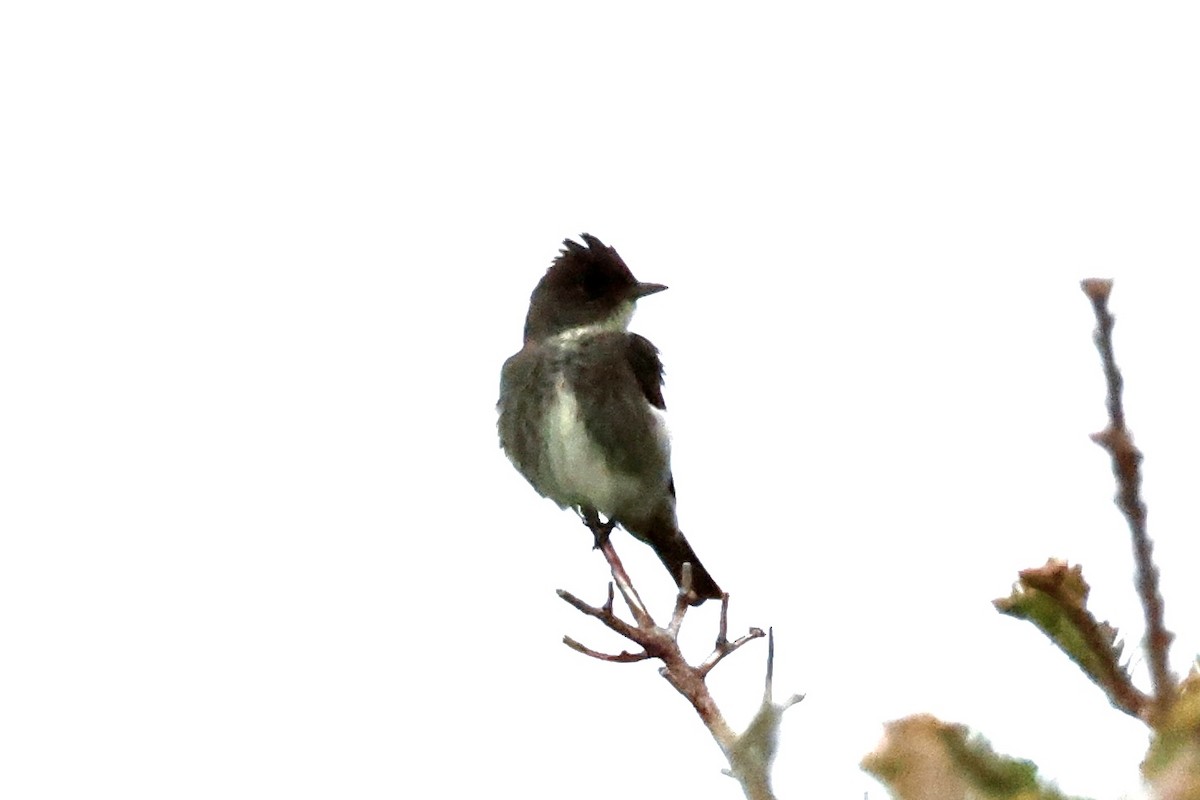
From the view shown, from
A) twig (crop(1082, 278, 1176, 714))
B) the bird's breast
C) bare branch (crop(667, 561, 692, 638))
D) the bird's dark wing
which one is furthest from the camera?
the bird's dark wing

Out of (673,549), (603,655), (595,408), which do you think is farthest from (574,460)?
(603,655)

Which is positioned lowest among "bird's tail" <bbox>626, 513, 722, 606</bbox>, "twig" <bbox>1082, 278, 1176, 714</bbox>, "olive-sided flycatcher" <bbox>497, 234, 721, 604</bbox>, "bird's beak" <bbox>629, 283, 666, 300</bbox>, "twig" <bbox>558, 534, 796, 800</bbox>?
"twig" <bbox>1082, 278, 1176, 714</bbox>

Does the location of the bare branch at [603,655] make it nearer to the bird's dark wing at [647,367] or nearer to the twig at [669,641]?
the twig at [669,641]

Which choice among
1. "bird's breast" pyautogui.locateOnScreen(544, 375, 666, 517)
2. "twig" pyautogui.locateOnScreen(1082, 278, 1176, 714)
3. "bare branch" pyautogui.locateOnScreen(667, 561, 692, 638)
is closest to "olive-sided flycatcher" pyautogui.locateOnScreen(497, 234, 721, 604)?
"bird's breast" pyautogui.locateOnScreen(544, 375, 666, 517)

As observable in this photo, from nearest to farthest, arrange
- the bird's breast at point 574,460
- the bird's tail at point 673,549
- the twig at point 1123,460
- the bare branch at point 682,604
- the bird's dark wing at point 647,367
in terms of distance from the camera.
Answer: the twig at point 1123,460
the bare branch at point 682,604
the bird's breast at point 574,460
the bird's dark wing at point 647,367
the bird's tail at point 673,549

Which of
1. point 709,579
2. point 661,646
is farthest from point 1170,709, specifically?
point 709,579

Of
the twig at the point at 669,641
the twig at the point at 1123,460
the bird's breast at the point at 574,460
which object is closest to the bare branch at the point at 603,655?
the twig at the point at 669,641

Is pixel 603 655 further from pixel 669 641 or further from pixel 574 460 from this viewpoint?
pixel 574 460

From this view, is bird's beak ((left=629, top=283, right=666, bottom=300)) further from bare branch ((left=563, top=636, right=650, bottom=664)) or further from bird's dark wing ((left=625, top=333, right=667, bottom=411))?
bare branch ((left=563, top=636, right=650, bottom=664))
